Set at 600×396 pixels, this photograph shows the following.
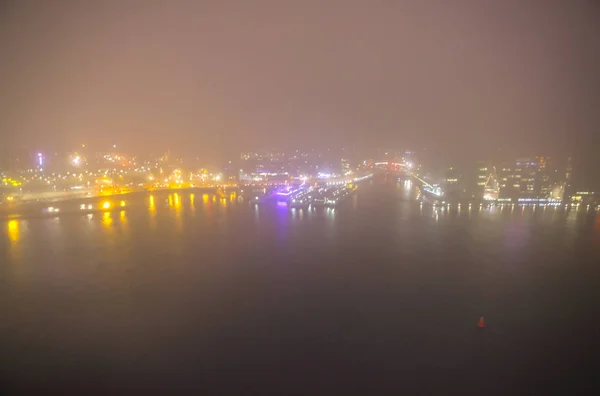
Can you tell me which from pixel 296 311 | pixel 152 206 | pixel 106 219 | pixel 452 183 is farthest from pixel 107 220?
pixel 452 183

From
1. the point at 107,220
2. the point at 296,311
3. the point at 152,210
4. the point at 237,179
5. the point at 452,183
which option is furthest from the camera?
the point at 237,179

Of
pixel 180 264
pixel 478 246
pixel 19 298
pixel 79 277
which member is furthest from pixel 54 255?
pixel 478 246

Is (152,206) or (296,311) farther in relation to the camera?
(152,206)

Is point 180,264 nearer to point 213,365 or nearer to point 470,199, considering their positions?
point 213,365

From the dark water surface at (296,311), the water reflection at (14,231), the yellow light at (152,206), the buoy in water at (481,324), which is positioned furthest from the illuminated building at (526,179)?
the water reflection at (14,231)

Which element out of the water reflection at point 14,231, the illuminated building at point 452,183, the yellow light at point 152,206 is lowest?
the water reflection at point 14,231

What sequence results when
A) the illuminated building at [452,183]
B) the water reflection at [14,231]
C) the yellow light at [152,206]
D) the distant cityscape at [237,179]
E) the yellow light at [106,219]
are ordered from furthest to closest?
the illuminated building at [452,183] → the distant cityscape at [237,179] → the yellow light at [152,206] → the yellow light at [106,219] → the water reflection at [14,231]

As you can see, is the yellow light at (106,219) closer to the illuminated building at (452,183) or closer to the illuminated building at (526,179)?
the illuminated building at (452,183)

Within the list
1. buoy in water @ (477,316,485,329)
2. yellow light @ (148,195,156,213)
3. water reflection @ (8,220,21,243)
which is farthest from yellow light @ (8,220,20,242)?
buoy in water @ (477,316,485,329)

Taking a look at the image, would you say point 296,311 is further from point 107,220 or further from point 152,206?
point 152,206

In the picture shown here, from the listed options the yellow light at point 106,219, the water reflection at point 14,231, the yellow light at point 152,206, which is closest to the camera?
the water reflection at point 14,231
